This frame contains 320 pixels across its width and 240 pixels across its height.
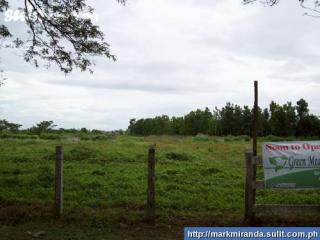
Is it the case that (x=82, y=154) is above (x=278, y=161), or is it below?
below

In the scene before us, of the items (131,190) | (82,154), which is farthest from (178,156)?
(131,190)

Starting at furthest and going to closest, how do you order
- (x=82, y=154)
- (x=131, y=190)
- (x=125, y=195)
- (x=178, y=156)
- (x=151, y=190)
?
(x=178, y=156) → (x=82, y=154) → (x=131, y=190) → (x=125, y=195) → (x=151, y=190)

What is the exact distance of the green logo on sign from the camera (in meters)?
8.33

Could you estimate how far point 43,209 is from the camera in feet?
30.5

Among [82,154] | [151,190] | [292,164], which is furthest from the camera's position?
[82,154]

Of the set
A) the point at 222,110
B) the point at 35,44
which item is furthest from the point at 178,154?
the point at 222,110

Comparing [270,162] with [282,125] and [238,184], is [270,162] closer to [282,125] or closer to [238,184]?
[238,184]

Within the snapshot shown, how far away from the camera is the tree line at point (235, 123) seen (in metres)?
82.2

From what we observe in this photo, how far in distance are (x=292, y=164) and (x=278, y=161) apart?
0.84 feet

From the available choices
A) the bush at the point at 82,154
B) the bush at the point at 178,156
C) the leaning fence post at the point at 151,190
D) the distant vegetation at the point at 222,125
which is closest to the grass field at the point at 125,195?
the leaning fence post at the point at 151,190

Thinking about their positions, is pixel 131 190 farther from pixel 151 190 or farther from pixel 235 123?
pixel 235 123

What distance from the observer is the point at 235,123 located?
10306 cm

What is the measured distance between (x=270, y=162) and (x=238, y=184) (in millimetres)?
5585

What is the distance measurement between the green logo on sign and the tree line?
43281 millimetres
